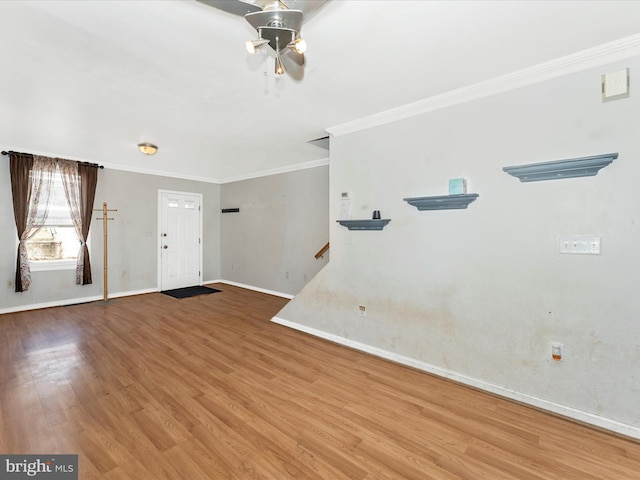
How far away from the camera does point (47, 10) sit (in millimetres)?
1611

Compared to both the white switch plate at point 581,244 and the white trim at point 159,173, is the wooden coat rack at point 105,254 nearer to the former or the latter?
the white trim at point 159,173

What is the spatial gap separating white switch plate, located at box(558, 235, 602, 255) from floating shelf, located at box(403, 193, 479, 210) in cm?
71

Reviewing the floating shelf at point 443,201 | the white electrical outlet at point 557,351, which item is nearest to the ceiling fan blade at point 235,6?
the floating shelf at point 443,201

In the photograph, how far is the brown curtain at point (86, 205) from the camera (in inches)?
195

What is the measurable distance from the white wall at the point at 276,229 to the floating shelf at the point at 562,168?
3.09 m

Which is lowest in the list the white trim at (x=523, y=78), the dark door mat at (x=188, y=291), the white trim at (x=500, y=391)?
the white trim at (x=500, y=391)

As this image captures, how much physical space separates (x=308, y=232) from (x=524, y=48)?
3.88 metres

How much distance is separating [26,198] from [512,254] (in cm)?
670

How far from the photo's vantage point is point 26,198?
442 centimetres

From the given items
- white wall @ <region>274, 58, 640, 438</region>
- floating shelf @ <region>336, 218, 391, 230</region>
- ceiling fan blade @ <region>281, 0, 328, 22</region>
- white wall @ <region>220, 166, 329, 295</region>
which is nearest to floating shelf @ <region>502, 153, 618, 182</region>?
white wall @ <region>274, 58, 640, 438</region>

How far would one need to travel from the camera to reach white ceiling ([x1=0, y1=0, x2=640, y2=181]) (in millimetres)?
1618

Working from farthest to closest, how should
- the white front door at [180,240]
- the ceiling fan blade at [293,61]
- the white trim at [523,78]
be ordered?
the white front door at [180,240], the white trim at [523,78], the ceiling fan blade at [293,61]

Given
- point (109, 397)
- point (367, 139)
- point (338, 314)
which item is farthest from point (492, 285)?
point (109, 397)

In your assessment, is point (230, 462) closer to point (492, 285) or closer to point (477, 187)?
point (492, 285)
